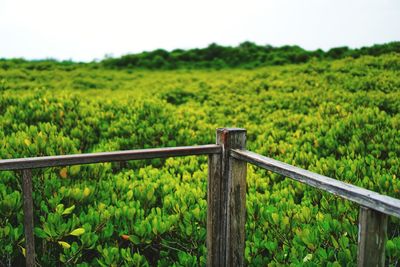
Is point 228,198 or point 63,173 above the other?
point 228,198

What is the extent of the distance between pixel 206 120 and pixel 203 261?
5.11 m

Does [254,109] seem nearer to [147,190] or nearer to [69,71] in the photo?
[147,190]

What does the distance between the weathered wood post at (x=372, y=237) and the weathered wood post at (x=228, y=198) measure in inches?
46.3

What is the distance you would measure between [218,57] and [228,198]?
22.8 meters

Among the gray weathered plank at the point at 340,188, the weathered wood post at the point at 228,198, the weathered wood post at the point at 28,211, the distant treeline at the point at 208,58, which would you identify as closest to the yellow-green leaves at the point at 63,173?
the weathered wood post at the point at 28,211

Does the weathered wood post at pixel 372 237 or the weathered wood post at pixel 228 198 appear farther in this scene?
the weathered wood post at pixel 228 198

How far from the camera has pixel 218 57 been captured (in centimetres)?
2516

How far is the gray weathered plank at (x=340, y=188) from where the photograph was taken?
171 cm

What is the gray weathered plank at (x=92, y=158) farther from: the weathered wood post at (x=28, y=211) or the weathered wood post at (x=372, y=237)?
the weathered wood post at (x=372, y=237)

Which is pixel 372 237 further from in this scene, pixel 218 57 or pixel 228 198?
pixel 218 57

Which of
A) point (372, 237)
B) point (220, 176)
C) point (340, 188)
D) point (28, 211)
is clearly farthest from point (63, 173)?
point (372, 237)

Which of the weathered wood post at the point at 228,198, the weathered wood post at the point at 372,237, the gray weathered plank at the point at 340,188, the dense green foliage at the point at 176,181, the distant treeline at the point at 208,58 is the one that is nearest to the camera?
the gray weathered plank at the point at 340,188

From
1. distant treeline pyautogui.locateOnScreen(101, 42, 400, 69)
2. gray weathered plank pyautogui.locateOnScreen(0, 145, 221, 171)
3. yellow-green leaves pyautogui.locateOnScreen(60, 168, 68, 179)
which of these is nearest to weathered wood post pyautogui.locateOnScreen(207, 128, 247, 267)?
gray weathered plank pyautogui.locateOnScreen(0, 145, 221, 171)

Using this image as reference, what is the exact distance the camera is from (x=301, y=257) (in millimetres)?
3070
